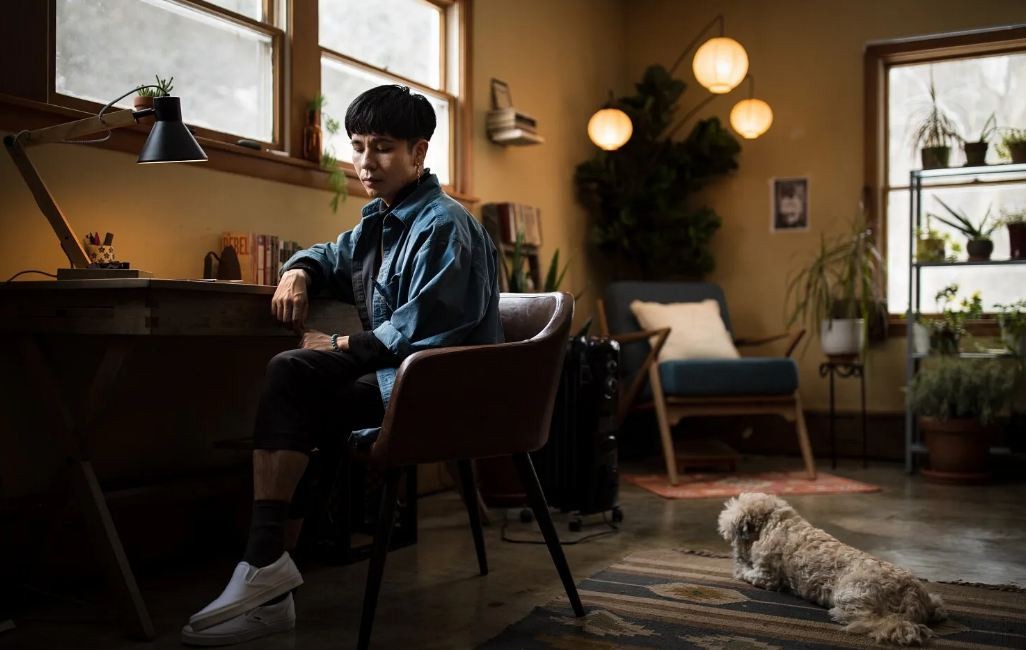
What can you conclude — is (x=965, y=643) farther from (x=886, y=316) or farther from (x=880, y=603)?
(x=886, y=316)

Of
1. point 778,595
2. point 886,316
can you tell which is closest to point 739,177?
point 886,316

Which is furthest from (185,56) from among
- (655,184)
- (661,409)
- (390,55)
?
(655,184)

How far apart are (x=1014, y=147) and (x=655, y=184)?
187cm

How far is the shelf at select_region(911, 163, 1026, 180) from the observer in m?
4.84

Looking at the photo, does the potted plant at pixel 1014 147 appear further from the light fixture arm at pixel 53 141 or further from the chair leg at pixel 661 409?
the light fixture arm at pixel 53 141

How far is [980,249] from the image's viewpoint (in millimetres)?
4875

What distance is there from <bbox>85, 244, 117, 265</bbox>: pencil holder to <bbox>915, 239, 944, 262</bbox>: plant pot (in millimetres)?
3994

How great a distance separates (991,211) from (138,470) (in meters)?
4.67

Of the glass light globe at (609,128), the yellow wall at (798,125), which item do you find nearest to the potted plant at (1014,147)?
the yellow wall at (798,125)

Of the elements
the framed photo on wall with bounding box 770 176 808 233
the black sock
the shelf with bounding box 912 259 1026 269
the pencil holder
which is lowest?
the black sock

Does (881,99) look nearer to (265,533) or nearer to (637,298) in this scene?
(637,298)

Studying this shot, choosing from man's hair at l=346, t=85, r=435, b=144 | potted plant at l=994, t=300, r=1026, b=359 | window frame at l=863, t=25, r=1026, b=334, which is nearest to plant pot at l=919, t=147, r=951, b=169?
window frame at l=863, t=25, r=1026, b=334

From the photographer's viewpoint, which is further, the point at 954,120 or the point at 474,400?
the point at 954,120

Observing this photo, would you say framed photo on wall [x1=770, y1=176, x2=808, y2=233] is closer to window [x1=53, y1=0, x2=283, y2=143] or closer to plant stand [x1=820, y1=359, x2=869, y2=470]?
plant stand [x1=820, y1=359, x2=869, y2=470]
